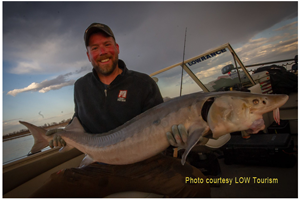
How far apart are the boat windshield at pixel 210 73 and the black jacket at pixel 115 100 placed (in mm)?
1436

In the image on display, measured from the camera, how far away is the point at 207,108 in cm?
127

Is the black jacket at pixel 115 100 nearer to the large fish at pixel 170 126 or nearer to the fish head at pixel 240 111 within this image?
the large fish at pixel 170 126

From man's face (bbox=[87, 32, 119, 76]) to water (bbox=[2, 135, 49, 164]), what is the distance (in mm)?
1143

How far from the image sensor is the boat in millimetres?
1867

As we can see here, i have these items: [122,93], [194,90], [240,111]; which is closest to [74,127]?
[122,93]

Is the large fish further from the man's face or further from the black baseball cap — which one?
the black baseball cap

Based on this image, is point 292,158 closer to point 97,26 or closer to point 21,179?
point 97,26

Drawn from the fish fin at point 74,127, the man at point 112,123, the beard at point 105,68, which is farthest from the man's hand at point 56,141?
the beard at point 105,68

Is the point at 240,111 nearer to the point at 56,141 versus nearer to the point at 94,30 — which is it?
A: the point at 56,141

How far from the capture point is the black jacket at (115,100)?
1.93 m

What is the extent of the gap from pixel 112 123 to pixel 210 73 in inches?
107

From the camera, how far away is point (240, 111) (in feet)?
3.87

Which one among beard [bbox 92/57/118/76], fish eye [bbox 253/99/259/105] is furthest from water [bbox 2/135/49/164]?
fish eye [bbox 253/99/259/105]

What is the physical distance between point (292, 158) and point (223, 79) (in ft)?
6.58
